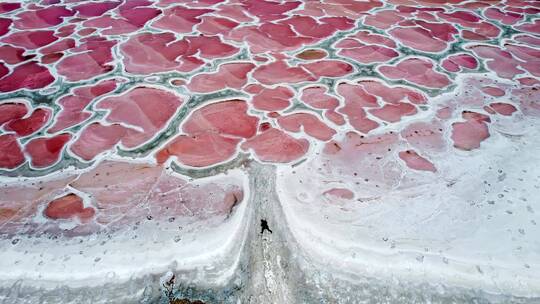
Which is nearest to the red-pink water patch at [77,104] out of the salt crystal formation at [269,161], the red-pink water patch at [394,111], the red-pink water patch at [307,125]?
the salt crystal formation at [269,161]

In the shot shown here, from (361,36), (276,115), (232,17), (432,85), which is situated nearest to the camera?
(276,115)

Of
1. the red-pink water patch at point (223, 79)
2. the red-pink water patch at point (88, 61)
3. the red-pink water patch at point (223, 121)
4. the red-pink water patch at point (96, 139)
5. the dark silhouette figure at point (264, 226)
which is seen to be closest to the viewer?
the dark silhouette figure at point (264, 226)

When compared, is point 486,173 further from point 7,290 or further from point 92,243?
point 7,290

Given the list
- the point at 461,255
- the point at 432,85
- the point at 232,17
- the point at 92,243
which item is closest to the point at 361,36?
the point at 432,85

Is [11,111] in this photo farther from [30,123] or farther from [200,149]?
[200,149]

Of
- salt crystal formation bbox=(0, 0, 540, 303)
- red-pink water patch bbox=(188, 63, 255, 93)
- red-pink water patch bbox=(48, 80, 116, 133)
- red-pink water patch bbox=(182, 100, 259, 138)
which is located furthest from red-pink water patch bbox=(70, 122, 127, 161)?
red-pink water patch bbox=(188, 63, 255, 93)

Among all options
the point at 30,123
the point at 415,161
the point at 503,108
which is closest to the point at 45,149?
the point at 30,123

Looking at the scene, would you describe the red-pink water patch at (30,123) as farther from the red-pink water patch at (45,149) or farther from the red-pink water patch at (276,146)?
the red-pink water patch at (276,146)

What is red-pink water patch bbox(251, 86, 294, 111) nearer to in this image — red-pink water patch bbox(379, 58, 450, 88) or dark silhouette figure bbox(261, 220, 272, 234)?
red-pink water patch bbox(379, 58, 450, 88)
